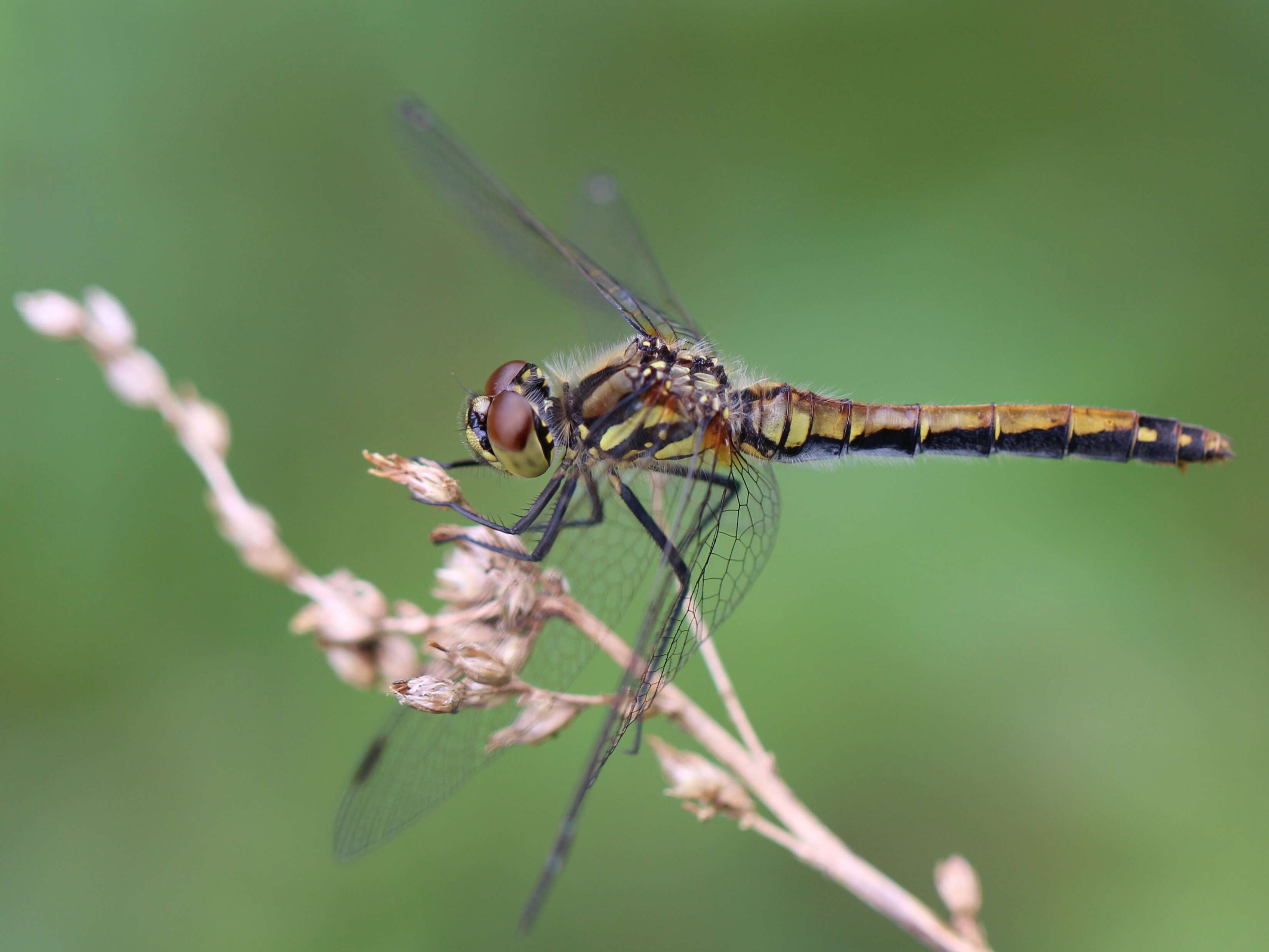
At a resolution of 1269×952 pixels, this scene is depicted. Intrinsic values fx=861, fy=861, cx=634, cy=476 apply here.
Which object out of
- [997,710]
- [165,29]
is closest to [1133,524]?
[997,710]

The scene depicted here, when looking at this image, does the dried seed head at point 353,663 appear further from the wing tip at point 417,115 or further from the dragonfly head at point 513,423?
the wing tip at point 417,115

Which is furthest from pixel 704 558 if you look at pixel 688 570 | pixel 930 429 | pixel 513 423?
pixel 930 429

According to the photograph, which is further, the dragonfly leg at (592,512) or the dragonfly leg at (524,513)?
the dragonfly leg at (592,512)

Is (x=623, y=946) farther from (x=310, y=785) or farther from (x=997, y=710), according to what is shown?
(x=997, y=710)

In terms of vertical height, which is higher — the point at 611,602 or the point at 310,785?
the point at 611,602

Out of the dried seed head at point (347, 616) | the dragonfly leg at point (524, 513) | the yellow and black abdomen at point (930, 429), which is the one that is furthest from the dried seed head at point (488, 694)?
the yellow and black abdomen at point (930, 429)

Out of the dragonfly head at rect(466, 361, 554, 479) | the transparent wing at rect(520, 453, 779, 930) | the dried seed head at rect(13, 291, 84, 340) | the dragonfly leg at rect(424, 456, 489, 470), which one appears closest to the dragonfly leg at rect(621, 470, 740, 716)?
the transparent wing at rect(520, 453, 779, 930)
